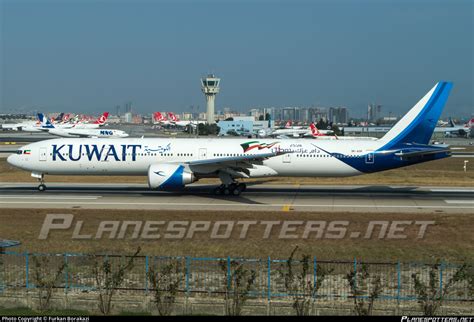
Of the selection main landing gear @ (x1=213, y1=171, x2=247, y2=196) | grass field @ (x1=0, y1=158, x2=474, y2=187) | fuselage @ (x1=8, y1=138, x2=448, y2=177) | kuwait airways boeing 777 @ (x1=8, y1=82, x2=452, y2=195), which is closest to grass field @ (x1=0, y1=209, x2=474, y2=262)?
main landing gear @ (x1=213, y1=171, x2=247, y2=196)

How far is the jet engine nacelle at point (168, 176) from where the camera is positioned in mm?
38375

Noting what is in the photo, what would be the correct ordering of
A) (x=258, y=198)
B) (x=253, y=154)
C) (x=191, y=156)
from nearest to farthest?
(x=258, y=198) < (x=253, y=154) < (x=191, y=156)

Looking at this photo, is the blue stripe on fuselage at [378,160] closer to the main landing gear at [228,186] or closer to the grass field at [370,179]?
the main landing gear at [228,186]

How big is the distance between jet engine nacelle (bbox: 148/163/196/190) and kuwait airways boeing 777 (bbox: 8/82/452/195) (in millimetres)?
1293

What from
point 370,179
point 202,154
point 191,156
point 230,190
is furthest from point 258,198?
point 370,179

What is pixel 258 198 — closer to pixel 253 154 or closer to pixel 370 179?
pixel 253 154

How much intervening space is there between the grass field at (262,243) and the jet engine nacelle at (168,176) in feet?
19.6

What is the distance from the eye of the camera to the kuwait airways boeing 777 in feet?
134

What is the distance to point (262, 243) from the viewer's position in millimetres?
26875

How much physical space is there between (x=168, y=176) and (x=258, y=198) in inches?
242

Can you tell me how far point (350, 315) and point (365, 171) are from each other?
82.5 ft

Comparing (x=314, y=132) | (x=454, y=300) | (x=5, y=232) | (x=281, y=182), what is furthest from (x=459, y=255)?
(x=314, y=132)

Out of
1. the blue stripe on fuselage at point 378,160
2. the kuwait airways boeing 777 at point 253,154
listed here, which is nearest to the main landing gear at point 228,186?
the kuwait airways boeing 777 at point 253,154

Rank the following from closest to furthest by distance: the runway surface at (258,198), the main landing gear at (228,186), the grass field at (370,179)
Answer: the runway surface at (258,198) < the main landing gear at (228,186) < the grass field at (370,179)
